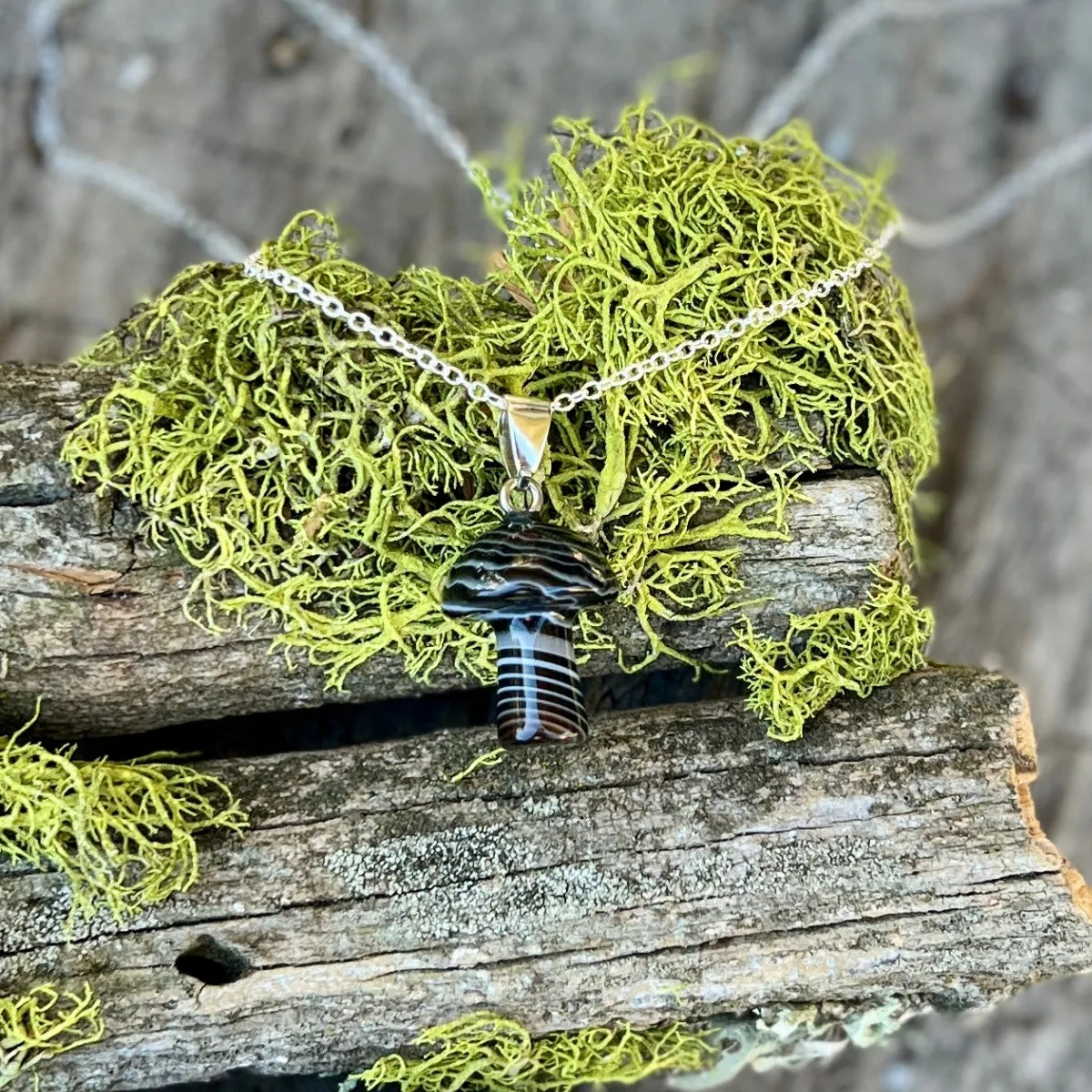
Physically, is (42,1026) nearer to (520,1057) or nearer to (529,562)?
(520,1057)

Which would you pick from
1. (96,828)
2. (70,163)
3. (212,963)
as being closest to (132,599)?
(96,828)

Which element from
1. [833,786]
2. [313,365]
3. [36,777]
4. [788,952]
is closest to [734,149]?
[313,365]

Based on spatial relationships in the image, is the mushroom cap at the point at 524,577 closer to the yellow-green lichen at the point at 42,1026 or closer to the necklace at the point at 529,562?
the necklace at the point at 529,562

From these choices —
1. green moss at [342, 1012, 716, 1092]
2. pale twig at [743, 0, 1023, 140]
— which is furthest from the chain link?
pale twig at [743, 0, 1023, 140]

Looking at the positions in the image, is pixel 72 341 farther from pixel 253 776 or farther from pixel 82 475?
pixel 253 776

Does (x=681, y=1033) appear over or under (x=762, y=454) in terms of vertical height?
under

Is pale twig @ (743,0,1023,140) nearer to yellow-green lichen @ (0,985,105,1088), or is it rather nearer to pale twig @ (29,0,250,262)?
pale twig @ (29,0,250,262)
